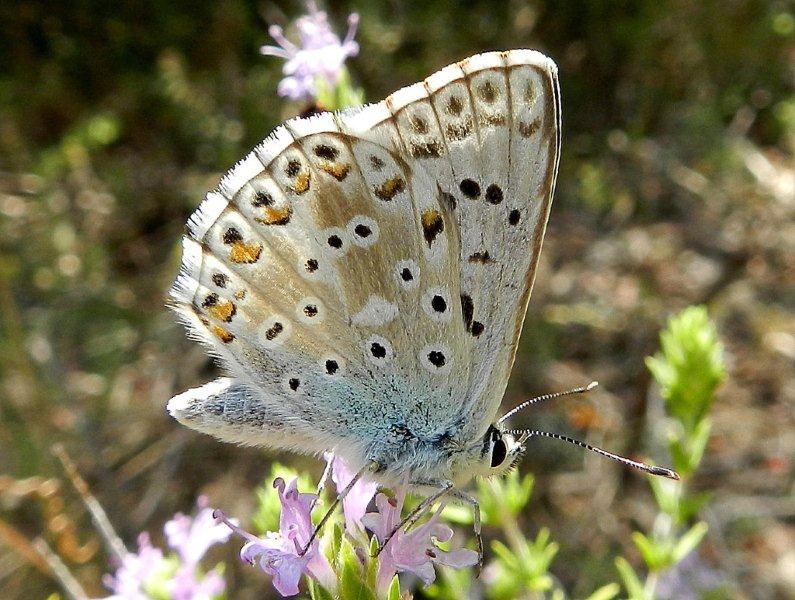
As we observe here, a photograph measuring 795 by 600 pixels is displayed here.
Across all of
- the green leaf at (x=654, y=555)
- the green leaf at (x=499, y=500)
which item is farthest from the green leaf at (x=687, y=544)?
the green leaf at (x=499, y=500)

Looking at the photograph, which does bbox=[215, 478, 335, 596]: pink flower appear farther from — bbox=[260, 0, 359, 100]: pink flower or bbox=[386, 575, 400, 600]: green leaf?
bbox=[260, 0, 359, 100]: pink flower

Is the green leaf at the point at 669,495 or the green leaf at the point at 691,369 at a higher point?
the green leaf at the point at 691,369

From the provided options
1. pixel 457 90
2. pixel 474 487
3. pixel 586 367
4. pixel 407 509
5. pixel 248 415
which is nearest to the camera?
pixel 457 90

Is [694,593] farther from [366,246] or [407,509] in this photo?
[366,246]

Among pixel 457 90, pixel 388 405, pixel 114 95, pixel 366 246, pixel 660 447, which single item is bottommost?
pixel 660 447

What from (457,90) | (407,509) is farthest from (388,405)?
(457,90)

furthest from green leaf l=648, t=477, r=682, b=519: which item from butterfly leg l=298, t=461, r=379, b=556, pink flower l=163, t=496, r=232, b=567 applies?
pink flower l=163, t=496, r=232, b=567

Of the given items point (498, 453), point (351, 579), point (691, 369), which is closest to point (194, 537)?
point (351, 579)

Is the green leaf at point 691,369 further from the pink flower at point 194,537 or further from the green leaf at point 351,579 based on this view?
the pink flower at point 194,537
